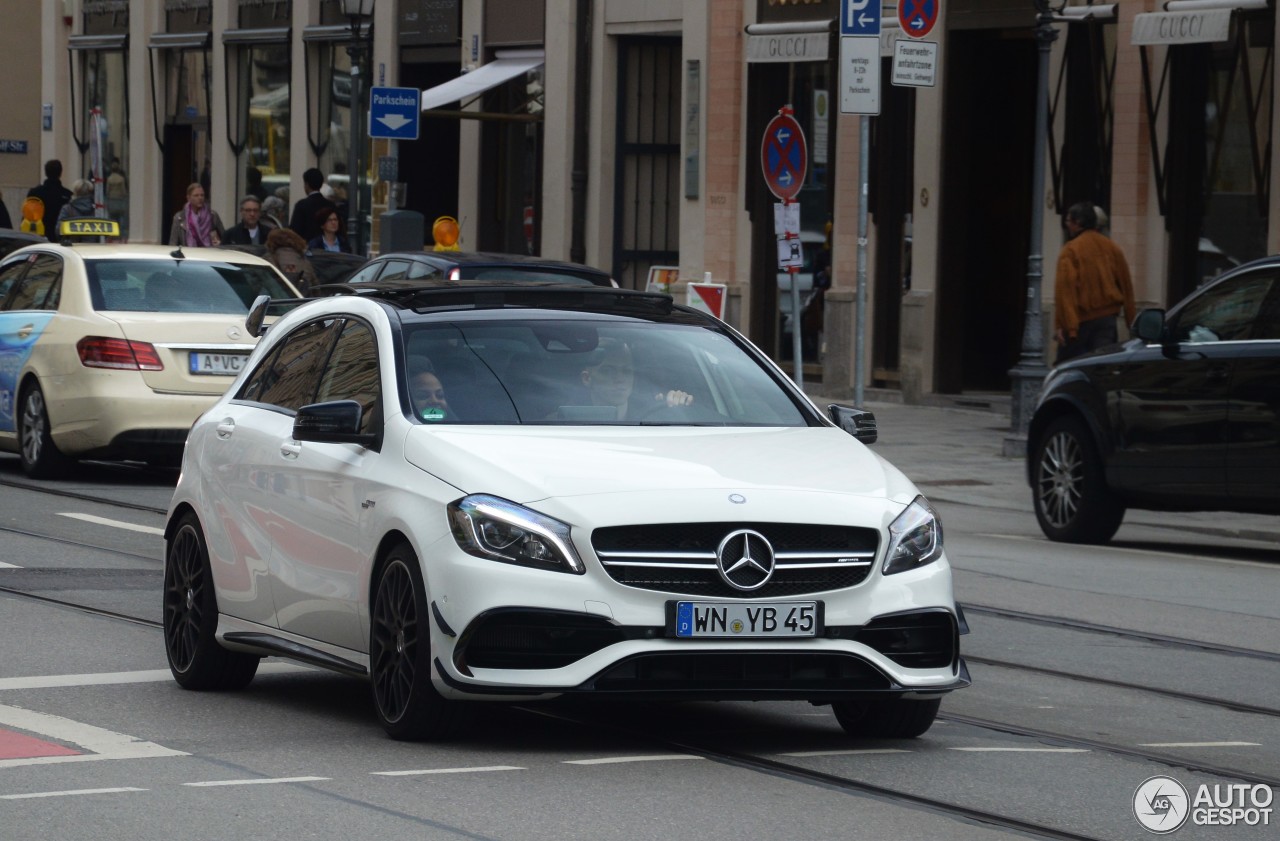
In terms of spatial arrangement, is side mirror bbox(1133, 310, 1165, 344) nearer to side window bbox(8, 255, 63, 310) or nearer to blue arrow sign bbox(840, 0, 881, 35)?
blue arrow sign bbox(840, 0, 881, 35)

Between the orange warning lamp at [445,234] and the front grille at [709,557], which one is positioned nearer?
the front grille at [709,557]

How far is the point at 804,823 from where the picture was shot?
668cm

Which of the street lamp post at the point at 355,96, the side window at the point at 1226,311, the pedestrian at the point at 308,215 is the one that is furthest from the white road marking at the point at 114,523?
the street lamp post at the point at 355,96

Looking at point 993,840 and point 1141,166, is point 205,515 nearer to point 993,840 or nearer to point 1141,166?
point 993,840

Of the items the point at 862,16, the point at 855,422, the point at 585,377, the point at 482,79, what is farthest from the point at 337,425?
the point at 482,79

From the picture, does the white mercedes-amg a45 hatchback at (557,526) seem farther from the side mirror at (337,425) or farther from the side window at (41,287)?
the side window at (41,287)

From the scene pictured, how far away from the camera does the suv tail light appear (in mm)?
17078

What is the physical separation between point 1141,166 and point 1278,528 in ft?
24.3

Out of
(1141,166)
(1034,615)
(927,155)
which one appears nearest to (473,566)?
(1034,615)

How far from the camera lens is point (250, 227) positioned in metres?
27.0

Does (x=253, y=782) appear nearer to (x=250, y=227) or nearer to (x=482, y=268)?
(x=482, y=268)

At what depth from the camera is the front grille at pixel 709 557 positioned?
24.2 ft

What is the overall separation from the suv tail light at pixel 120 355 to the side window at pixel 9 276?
1711 millimetres

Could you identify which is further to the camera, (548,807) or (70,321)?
(70,321)
